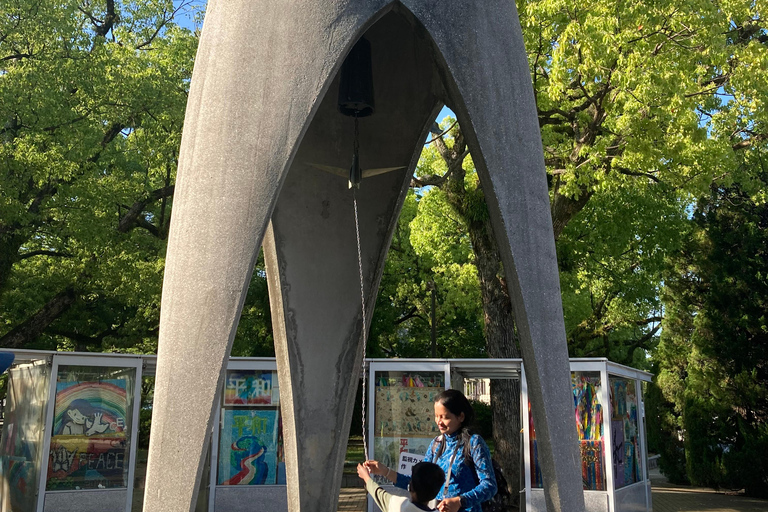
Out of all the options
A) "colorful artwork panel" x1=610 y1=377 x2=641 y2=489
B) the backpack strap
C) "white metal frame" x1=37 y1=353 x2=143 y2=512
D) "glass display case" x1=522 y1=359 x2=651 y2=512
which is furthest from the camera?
"colorful artwork panel" x1=610 y1=377 x2=641 y2=489

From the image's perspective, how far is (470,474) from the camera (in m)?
4.18

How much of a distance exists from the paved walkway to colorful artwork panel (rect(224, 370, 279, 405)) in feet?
9.21

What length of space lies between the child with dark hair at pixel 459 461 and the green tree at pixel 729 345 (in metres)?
A: 14.8

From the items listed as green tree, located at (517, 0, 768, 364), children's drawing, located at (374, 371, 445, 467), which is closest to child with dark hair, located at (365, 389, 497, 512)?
children's drawing, located at (374, 371, 445, 467)

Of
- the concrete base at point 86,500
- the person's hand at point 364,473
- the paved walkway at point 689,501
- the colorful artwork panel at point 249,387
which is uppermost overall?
the colorful artwork panel at point 249,387

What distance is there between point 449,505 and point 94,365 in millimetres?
8439

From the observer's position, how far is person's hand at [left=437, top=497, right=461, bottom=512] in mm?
3883

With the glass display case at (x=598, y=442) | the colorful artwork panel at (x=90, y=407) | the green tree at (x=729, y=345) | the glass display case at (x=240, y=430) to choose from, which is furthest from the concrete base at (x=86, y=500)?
the green tree at (x=729, y=345)

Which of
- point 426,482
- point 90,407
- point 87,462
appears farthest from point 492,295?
point 426,482

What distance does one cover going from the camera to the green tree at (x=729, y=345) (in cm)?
1700

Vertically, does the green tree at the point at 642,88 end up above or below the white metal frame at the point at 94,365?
above

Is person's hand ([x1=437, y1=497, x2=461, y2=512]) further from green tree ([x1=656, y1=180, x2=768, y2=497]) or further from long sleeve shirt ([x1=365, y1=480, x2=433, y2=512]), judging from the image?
green tree ([x1=656, y1=180, x2=768, y2=497])

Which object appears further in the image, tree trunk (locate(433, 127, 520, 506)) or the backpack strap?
tree trunk (locate(433, 127, 520, 506))

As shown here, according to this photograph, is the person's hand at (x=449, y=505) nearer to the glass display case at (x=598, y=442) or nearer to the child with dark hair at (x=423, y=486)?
the child with dark hair at (x=423, y=486)
